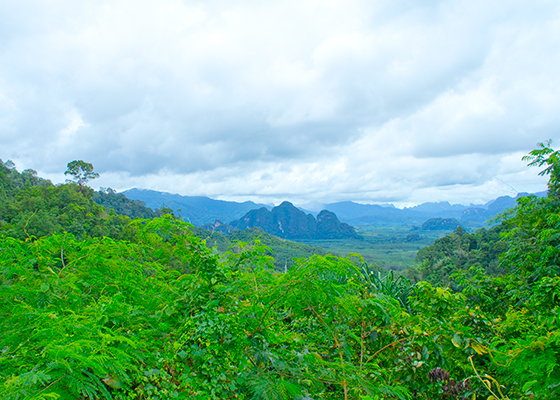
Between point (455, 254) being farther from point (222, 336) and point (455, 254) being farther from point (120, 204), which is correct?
point (120, 204)

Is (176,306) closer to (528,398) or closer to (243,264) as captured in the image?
(243,264)

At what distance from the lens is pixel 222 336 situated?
2.05 meters

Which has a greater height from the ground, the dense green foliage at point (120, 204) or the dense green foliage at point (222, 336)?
the dense green foliage at point (120, 204)

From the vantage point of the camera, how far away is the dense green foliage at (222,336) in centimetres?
153

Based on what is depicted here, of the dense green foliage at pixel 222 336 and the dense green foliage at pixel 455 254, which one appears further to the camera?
the dense green foliage at pixel 455 254

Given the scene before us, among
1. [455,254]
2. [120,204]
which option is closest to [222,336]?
[455,254]

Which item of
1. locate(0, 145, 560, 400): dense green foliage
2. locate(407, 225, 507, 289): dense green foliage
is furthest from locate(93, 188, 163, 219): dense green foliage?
locate(0, 145, 560, 400): dense green foliage

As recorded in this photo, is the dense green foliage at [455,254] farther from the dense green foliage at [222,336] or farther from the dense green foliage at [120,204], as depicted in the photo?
the dense green foliage at [120,204]

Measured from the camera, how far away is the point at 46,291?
2180mm

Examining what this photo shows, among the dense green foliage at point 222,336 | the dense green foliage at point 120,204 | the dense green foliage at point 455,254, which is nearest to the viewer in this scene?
the dense green foliage at point 222,336

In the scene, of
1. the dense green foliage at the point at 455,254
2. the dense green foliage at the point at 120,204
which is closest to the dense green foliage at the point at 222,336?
the dense green foliage at the point at 455,254

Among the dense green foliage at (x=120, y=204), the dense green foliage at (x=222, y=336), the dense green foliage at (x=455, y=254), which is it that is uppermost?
the dense green foliage at (x=120, y=204)

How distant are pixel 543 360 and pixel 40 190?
49.8 meters

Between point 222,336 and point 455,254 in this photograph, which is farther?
point 455,254
